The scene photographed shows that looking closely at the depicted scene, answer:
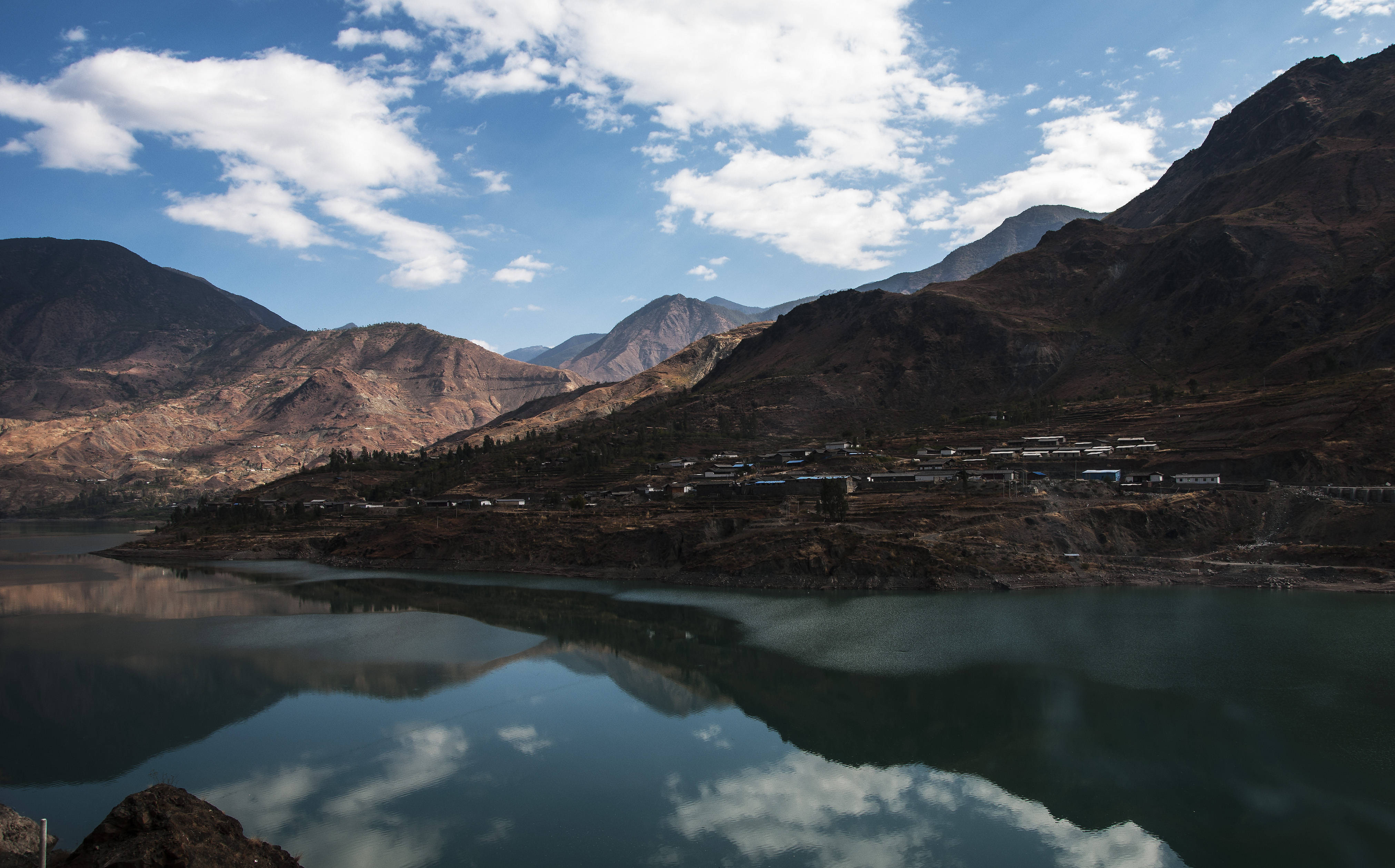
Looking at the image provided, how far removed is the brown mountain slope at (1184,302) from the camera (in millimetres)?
110750

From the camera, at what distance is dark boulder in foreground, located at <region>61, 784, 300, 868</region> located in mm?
15922

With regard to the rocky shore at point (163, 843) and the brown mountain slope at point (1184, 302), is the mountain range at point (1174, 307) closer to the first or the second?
the brown mountain slope at point (1184, 302)

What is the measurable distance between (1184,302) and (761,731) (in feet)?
425

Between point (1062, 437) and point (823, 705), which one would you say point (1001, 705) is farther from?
point (1062, 437)

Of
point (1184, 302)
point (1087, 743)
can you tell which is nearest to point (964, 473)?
point (1087, 743)

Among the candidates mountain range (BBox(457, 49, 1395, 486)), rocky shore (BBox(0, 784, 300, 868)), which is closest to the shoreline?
rocky shore (BBox(0, 784, 300, 868))

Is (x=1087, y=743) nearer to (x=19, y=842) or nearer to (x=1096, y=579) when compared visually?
(x=1096, y=579)

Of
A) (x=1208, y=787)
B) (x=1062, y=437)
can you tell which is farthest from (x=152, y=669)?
(x=1062, y=437)

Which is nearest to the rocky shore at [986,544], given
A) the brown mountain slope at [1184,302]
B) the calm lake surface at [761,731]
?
the calm lake surface at [761,731]

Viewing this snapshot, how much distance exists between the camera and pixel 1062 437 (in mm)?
91688

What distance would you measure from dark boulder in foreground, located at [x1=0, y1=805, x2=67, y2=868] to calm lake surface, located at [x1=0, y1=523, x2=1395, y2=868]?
205cm

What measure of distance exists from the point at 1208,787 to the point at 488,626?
41326mm

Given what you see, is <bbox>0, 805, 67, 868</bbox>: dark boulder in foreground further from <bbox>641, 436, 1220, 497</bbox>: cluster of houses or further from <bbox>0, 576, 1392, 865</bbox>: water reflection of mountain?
<bbox>641, 436, 1220, 497</bbox>: cluster of houses

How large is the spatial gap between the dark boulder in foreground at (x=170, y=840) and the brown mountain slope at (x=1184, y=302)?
112 m
